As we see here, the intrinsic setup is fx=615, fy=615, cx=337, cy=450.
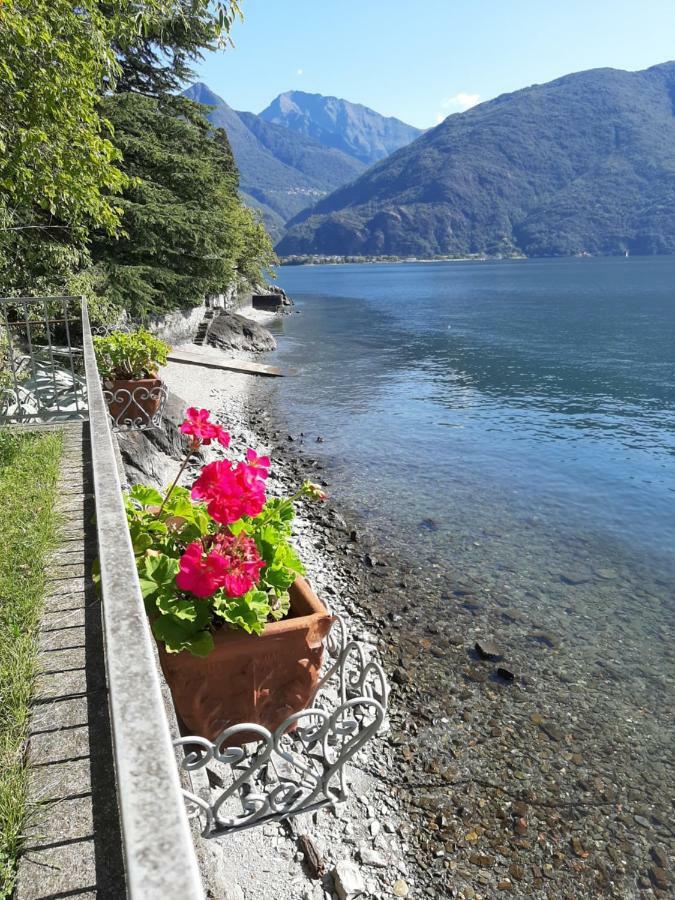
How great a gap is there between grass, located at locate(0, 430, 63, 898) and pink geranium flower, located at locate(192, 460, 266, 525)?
1.33 metres

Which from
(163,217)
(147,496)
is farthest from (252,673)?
(163,217)

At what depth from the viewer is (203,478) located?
12.3 feet

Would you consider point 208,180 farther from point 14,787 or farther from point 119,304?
point 14,787

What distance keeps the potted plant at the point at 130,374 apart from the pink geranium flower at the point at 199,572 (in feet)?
22.2

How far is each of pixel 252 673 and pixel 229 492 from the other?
1.23 m

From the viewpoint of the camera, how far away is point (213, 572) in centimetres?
339

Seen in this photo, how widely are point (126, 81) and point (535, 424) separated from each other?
22.9 meters

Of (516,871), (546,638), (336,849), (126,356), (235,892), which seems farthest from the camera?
(126,356)

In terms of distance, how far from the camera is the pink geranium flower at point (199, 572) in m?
3.37

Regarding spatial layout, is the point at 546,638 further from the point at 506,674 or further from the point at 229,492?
the point at 229,492

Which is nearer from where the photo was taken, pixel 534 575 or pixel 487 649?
pixel 487 649

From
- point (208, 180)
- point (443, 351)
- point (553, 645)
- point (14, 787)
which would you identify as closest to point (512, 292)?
point (443, 351)

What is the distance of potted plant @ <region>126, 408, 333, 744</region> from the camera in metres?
3.51

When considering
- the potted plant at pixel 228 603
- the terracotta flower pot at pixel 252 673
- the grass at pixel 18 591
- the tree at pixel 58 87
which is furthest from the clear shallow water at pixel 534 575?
the tree at pixel 58 87
